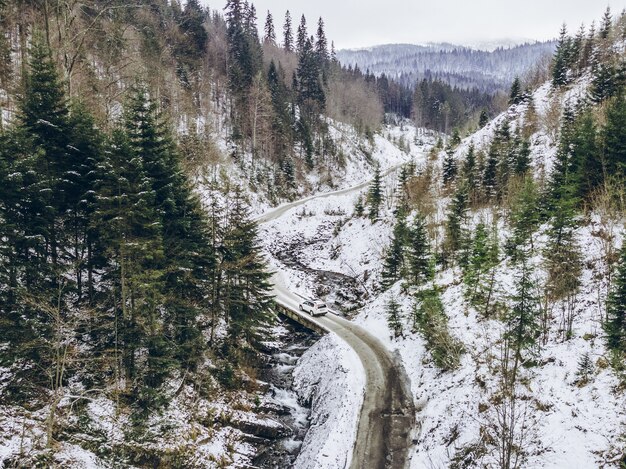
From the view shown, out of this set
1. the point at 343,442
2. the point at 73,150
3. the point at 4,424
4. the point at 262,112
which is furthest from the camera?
the point at 262,112

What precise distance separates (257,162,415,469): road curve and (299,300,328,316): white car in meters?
3.12

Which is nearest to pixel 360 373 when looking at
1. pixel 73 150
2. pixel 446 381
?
pixel 446 381

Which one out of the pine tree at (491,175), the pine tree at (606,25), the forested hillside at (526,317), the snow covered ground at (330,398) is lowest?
the snow covered ground at (330,398)

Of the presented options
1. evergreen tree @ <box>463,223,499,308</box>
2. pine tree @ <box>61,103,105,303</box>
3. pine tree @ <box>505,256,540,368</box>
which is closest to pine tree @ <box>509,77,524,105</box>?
evergreen tree @ <box>463,223,499,308</box>

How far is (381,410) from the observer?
17.7m

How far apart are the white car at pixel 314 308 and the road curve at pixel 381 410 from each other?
312cm

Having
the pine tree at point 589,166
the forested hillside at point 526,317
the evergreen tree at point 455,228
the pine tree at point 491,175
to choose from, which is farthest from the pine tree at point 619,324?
the pine tree at point 491,175

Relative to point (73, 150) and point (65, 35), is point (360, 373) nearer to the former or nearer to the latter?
point (73, 150)

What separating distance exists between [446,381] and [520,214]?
10.5 meters

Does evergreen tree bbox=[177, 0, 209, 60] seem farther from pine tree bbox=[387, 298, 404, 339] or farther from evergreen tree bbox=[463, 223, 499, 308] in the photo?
evergreen tree bbox=[463, 223, 499, 308]

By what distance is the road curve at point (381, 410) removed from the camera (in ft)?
49.7

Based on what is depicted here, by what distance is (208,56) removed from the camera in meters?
68.9

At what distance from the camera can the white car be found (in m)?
29.7

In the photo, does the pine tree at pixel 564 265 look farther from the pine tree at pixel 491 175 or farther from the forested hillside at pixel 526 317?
the pine tree at pixel 491 175
